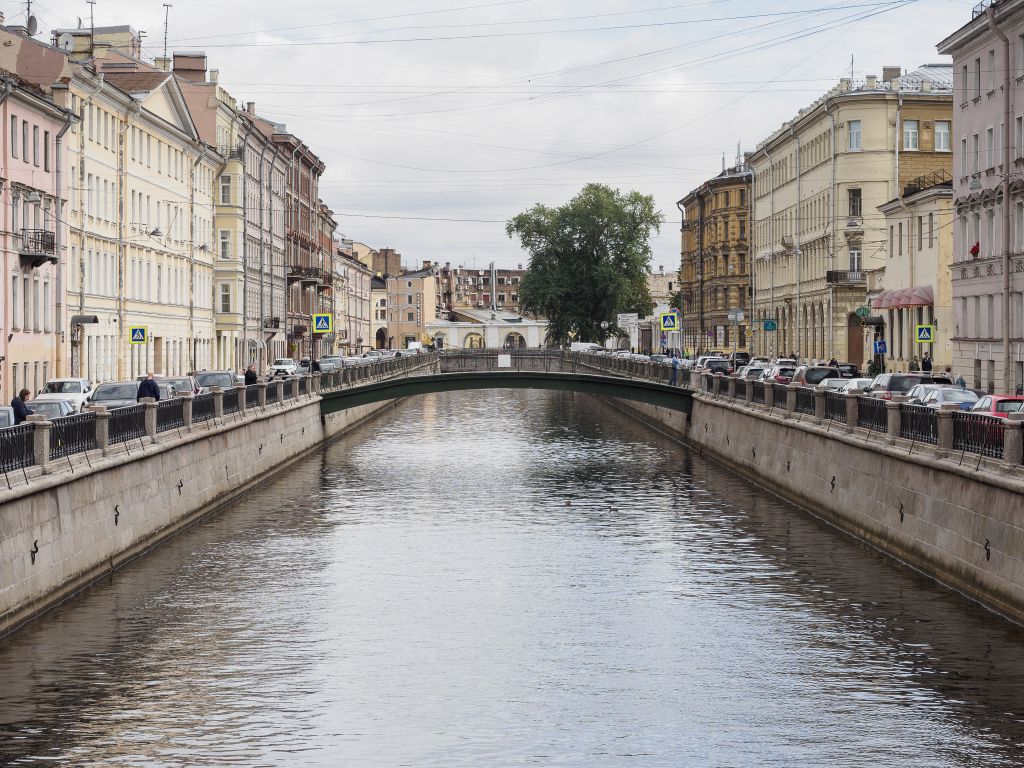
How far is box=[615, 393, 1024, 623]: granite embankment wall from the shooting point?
25.2 m

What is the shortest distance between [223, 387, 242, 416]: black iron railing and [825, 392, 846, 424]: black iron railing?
594 inches

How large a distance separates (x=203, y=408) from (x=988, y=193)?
33.5m

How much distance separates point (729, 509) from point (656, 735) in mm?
23562

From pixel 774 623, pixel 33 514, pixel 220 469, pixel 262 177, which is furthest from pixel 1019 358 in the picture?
pixel 262 177

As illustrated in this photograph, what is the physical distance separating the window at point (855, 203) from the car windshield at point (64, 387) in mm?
55133

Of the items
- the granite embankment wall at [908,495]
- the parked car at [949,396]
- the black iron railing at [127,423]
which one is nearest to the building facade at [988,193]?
the granite embankment wall at [908,495]

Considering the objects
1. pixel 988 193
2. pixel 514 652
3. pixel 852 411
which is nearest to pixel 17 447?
Answer: pixel 514 652

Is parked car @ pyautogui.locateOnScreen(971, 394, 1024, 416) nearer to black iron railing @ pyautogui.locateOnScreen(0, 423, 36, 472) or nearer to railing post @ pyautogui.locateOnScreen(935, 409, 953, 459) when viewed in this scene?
railing post @ pyautogui.locateOnScreen(935, 409, 953, 459)

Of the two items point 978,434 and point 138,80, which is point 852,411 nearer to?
point 978,434

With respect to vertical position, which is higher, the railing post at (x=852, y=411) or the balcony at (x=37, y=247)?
the balcony at (x=37, y=247)

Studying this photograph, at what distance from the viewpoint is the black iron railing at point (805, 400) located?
42559 mm

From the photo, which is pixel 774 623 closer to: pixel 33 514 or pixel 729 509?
pixel 33 514

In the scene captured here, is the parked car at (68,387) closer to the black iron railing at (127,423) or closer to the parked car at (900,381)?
the black iron railing at (127,423)

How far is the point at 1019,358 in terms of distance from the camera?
195 feet
